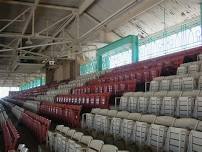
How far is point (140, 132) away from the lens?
4.44 metres

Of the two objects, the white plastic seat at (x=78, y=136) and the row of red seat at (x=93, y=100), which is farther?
the row of red seat at (x=93, y=100)

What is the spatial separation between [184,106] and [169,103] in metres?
0.39

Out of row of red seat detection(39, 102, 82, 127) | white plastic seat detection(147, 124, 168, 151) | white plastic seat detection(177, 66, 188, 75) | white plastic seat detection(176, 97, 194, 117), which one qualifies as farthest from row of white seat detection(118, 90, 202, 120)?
row of red seat detection(39, 102, 82, 127)

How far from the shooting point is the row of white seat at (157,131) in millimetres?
3506

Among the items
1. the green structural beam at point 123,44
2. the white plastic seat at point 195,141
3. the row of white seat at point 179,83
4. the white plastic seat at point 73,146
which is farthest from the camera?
the green structural beam at point 123,44

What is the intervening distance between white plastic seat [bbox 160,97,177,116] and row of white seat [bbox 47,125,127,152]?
139 cm

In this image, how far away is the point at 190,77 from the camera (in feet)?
18.7

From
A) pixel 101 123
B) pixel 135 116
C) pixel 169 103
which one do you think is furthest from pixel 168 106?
pixel 101 123

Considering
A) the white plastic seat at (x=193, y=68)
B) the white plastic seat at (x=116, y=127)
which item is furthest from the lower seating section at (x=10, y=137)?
the white plastic seat at (x=193, y=68)

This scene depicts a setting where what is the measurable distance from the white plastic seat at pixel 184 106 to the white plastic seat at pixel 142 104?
0.94m

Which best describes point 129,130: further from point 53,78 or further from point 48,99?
point 53,78

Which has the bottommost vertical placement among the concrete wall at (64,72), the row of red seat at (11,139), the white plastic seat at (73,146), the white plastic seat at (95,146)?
the row of red seat at (11,139)

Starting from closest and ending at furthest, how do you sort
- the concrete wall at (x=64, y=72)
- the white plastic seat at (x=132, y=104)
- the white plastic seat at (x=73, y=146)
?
the white plastic seat at (x=73, y=146)
the white plastic seat at (x=132, y=104)
the concrete wall at (x=64, y=72)

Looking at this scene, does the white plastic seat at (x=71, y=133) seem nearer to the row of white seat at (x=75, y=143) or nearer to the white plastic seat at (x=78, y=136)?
the row of white seat at (x=75, y=143)
